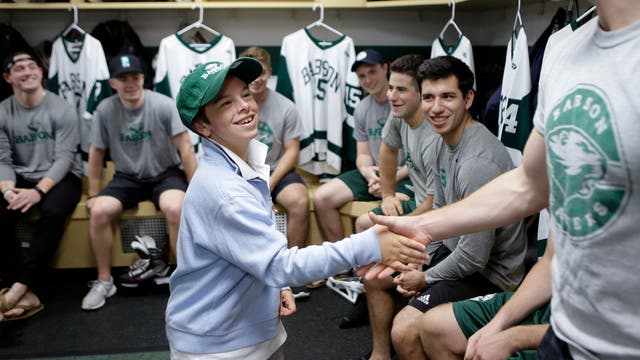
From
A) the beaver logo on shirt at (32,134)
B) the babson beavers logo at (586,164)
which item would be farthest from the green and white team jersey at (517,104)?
the beaver logo on shirt at (32,134)

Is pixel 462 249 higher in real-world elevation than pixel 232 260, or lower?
lower

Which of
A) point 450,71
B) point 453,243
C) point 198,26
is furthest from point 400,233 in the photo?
point 198,26

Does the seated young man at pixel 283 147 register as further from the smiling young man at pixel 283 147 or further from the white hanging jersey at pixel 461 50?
the white hanging jersey at pixel 461 50

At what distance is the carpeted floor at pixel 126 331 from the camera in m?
2.76

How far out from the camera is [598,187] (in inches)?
36.5

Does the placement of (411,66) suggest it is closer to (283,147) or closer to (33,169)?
(283,147)

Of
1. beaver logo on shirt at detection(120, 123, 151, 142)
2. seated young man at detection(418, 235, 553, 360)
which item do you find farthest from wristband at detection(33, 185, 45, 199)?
seated young man at detection(418, 235, 553, 360)

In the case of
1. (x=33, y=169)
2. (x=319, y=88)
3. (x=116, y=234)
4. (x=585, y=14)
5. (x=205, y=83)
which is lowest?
(x=116, y=234)

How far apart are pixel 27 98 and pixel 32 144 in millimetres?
267

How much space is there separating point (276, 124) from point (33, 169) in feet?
4.72

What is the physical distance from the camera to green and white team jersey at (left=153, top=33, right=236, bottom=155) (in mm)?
3922

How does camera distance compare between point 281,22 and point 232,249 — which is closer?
point 232,249

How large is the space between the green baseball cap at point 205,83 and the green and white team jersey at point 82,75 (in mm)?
2576

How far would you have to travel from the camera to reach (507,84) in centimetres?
296
